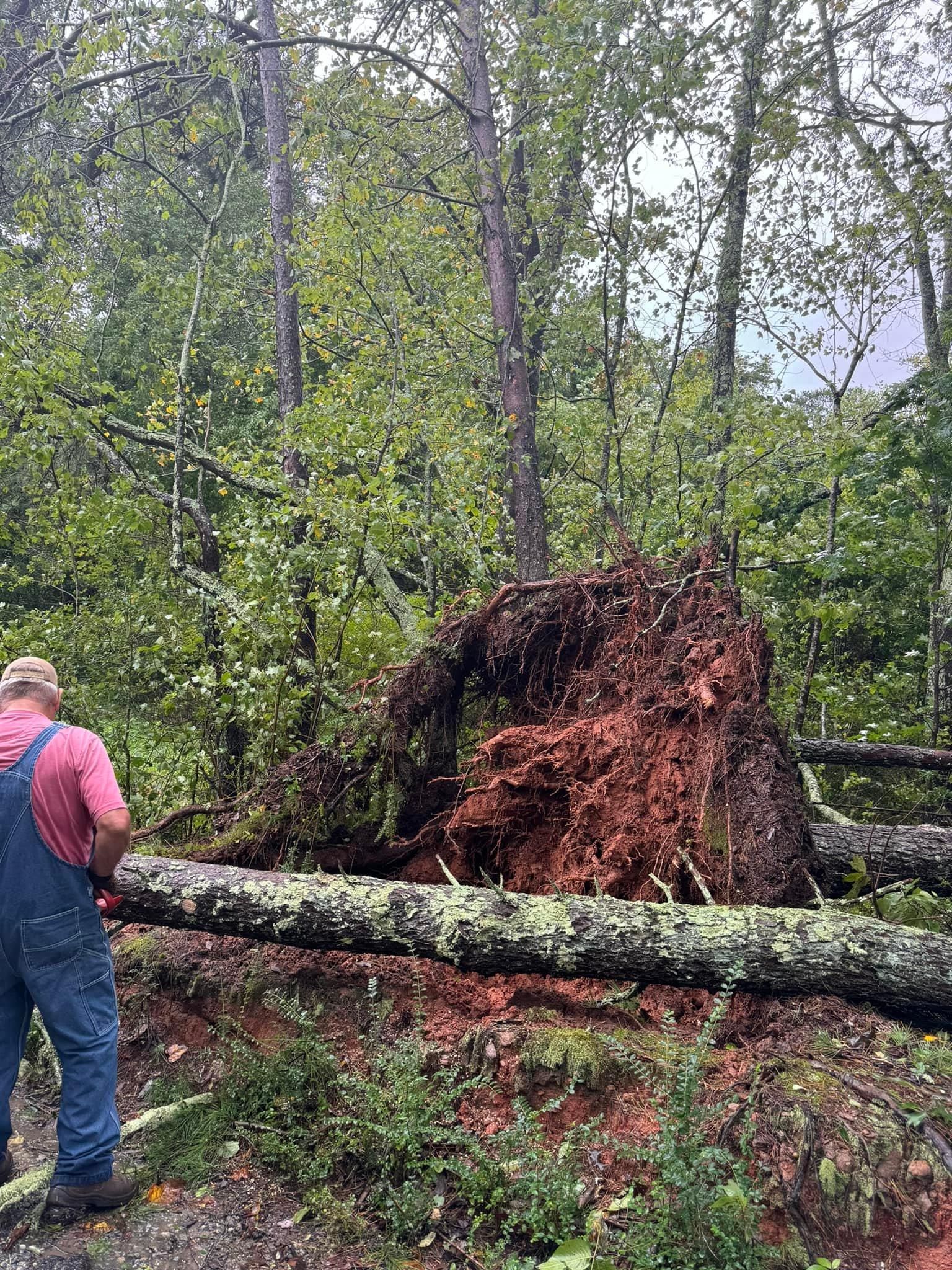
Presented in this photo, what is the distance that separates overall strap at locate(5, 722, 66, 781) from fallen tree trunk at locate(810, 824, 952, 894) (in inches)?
170

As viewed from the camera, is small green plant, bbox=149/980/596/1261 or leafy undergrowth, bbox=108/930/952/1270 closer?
leafy undergrowth, bbox=108/930/952/1270

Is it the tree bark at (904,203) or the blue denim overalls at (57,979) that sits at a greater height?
the tree bark at (904,203)

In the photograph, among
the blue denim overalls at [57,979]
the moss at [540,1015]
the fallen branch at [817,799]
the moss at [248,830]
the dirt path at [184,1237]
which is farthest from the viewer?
the fallen branch at [817,799]

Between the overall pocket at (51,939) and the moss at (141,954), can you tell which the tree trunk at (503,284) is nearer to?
the moss at (141,954)

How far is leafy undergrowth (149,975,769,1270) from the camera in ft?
8.30

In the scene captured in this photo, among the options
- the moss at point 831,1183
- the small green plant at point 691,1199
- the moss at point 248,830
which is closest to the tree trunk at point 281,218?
the moss at point 248,830

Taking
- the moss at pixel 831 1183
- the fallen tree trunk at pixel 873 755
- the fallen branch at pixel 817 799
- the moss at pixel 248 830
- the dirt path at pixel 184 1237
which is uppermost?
the fallen tree trunk at pixel 873 755

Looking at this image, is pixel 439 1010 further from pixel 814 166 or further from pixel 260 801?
pixel 814 166

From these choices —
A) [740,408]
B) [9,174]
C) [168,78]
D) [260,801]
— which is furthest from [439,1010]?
[9,174]

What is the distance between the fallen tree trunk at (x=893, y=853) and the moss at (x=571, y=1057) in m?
2.02

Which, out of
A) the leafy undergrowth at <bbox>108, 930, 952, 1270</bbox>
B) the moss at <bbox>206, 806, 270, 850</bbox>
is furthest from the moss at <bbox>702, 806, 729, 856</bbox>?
the moss at <bbox>206, 806, 270, 850</bbox>

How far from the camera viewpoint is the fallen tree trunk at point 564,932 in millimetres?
3279

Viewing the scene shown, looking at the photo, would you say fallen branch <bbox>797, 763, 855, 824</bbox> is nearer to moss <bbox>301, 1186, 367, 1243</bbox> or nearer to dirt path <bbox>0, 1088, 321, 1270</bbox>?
moss <bbox>301, 1186, 367, 1243</bbox>

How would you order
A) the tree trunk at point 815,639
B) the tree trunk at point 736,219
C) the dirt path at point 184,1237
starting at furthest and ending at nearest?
the tree trunk at point 736,219 → the tree trunk at point 815,639 → the dirt path at point 184,1237
